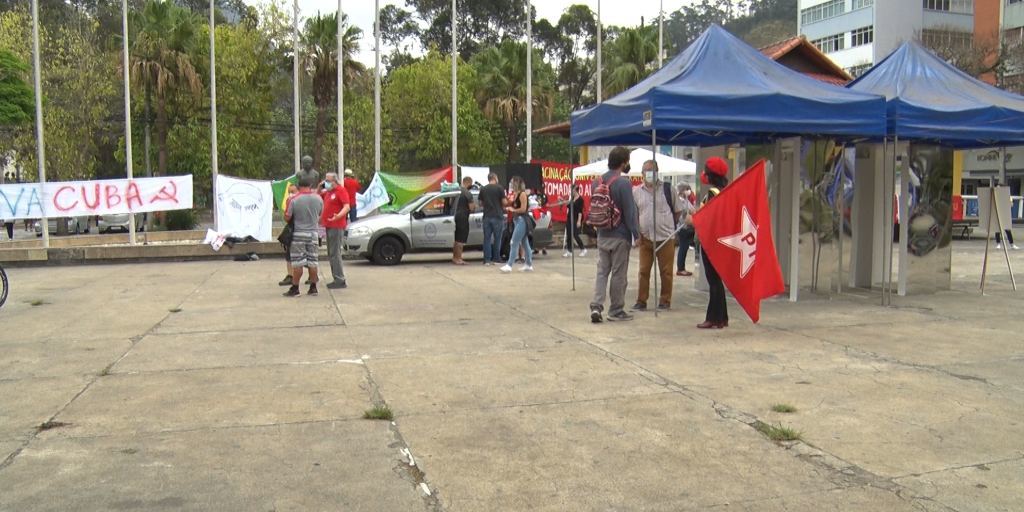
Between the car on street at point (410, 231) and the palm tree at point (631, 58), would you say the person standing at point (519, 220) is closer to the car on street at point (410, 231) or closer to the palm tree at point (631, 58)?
the car on street at point (410, 231)

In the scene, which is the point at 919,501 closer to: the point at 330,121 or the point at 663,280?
the point at 663,280

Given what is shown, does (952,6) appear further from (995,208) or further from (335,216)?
(335,216)

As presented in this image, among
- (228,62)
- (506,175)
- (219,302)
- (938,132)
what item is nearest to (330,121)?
(228,62)

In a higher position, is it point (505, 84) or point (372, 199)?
point (505, 84)

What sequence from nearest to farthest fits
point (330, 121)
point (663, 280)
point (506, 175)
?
point (663, 280) < point (506, 175) < point (330, 121)

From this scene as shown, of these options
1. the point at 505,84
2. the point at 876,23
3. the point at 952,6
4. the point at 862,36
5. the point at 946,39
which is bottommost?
the point at 505,84

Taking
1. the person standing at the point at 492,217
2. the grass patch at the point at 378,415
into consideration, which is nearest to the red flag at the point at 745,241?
the grass patch at the point at 378,415

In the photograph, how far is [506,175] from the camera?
65.9 ft

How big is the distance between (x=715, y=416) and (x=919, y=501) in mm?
1569

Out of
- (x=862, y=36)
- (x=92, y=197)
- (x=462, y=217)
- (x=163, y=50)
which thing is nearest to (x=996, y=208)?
(x=462, y=217)

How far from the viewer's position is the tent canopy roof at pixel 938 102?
999 cm

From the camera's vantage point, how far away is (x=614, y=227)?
8.73 m

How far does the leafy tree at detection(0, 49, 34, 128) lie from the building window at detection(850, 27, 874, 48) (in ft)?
173

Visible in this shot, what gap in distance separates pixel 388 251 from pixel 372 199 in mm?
4236
